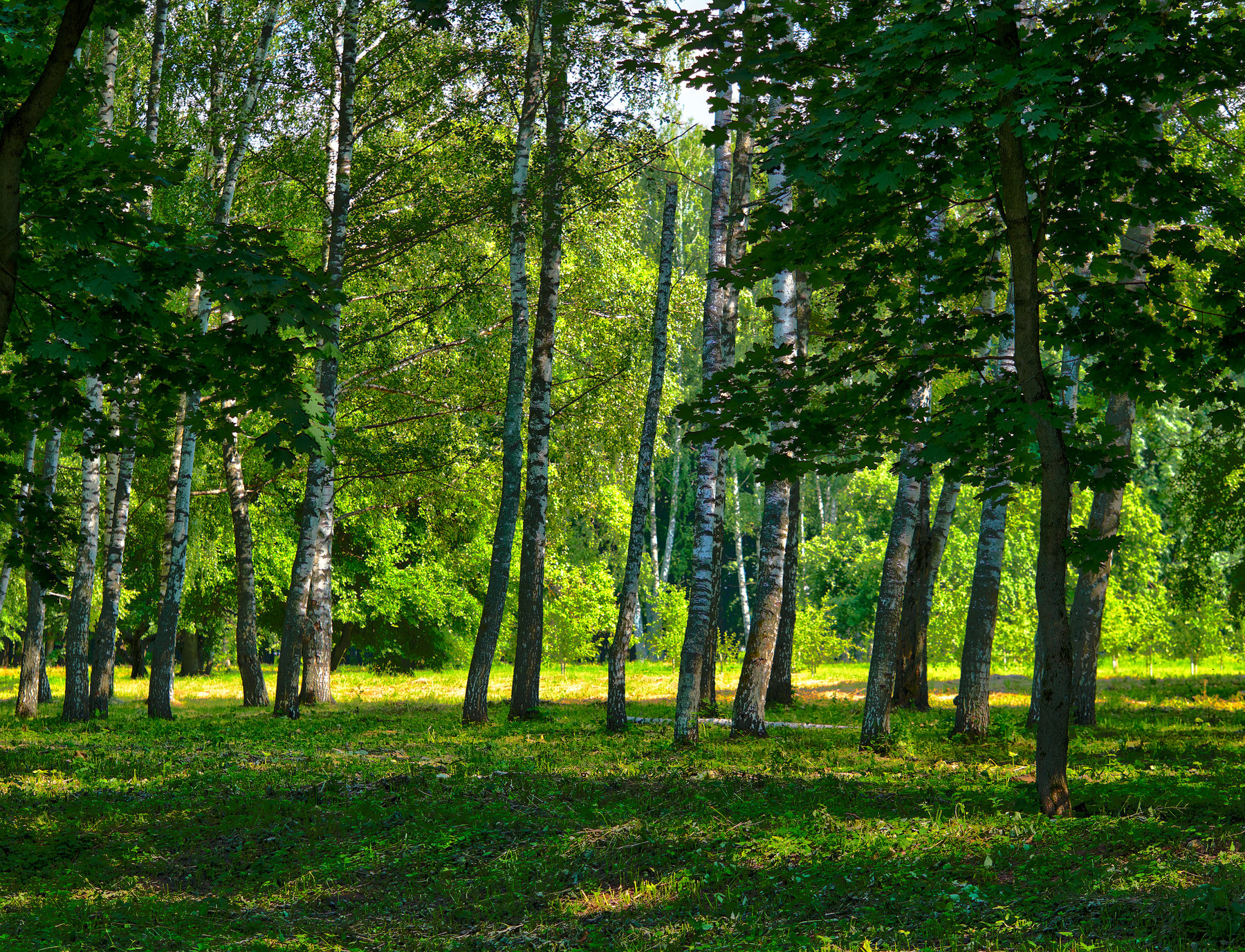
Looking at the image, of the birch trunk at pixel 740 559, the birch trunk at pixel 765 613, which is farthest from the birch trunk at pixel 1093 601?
the birch trunk at pixel 740 559

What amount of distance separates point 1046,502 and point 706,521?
6.56m

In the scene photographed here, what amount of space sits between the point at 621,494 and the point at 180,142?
1659 centimetres

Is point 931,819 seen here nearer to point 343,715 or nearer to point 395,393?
point 343,715

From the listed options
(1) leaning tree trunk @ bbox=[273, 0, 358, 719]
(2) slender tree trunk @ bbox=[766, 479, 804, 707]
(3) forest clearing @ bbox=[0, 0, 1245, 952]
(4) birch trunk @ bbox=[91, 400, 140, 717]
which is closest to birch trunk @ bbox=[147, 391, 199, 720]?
(3) forest clearing @ bbox=[0, 0, 1245, 952]

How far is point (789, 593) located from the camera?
63.7 ft

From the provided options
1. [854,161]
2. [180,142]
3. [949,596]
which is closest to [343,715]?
[180,142]

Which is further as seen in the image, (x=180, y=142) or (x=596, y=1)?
(x=180, y=142)

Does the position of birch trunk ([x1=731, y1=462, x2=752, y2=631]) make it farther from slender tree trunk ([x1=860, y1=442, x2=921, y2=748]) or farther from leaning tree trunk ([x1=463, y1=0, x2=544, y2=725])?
slender tree trunk ([x1=860, y1=442, x2=921, y2=748])

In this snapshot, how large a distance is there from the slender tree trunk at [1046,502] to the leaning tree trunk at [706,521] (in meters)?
5.37

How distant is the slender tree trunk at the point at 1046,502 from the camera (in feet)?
24.1

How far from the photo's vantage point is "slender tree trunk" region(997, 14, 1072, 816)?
7355mm

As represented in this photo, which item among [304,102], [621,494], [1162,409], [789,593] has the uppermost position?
[304,102]

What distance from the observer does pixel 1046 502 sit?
756 centimetres

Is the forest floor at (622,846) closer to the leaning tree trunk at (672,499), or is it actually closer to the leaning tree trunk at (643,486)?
the leaning tree trunk at (643,486)
